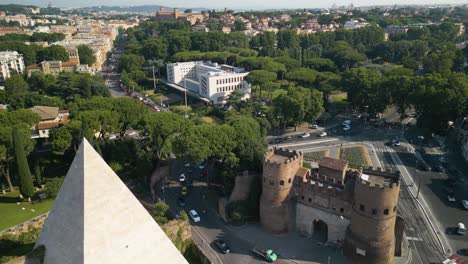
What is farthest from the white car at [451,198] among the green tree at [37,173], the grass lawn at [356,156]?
the green tree at [37,173]

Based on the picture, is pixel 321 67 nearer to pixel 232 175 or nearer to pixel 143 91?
pixel 143 91

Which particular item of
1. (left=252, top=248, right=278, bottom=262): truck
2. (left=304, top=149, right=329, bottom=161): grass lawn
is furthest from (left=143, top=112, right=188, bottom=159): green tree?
(left=252, top=248, right=278, bottom=262): truck

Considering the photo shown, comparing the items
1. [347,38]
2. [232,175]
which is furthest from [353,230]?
[347,38]

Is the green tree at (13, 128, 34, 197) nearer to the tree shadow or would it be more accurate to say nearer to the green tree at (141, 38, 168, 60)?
the tree shadow

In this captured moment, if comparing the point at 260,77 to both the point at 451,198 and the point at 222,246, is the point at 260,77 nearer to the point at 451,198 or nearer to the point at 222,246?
the point at 451,198

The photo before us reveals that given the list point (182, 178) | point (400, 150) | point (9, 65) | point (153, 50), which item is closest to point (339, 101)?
point (400, 150)
